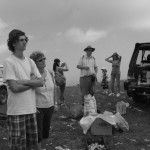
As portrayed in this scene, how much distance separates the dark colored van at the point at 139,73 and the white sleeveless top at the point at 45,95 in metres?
5.06

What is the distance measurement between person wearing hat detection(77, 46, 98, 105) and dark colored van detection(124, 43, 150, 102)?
1.33 metres

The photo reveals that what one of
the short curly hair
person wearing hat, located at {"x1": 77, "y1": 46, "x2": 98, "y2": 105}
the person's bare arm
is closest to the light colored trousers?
person wearing hat, located at {"x1": 77, "y1": 46, "x2": 98, "y2": 105}

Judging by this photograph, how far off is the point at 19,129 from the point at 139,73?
6.46m

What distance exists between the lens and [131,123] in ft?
24.2

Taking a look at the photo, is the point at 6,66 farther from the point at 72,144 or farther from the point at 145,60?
the point at 145,60

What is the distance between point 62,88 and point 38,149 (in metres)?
5.61

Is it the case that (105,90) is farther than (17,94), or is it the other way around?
(105,90)

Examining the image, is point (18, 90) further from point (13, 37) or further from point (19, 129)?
point (13, 37)

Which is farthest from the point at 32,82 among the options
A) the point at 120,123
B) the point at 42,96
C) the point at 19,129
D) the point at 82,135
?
the point at 120,123

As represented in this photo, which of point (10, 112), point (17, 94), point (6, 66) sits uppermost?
point (6, 66)

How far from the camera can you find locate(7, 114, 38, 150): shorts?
11.9 feet

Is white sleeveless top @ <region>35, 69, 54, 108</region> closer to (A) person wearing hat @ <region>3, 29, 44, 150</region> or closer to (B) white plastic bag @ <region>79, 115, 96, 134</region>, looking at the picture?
(A) person wearing hat @ <region>3, 29, 44, 150</region>

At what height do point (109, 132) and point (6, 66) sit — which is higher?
point (6, 66)

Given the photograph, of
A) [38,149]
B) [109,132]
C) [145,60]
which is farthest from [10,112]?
[145,60]
